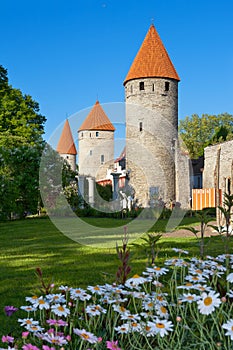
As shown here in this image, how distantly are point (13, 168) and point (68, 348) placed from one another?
17005mm

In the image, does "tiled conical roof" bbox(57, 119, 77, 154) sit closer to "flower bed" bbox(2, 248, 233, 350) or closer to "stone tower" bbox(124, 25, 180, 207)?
"stone tower" bbox(124, 25, 180, 207)

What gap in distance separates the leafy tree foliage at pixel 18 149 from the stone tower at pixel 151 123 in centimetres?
601

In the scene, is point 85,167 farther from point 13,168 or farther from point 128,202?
point 13,168

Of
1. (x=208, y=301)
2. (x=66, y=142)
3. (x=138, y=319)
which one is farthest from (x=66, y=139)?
(x=208, y=301)

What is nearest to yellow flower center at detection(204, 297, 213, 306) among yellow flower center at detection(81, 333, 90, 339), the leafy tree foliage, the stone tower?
yellow flower center at detection(81, 333, 90, 339)

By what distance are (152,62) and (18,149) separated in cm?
1215

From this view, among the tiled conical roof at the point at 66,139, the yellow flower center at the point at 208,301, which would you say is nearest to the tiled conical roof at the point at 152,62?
the tiled conical roof at the point at 66,139

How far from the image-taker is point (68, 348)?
2.23 m

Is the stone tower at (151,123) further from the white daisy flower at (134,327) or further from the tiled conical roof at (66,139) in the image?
the white daisy flower at (134,327)

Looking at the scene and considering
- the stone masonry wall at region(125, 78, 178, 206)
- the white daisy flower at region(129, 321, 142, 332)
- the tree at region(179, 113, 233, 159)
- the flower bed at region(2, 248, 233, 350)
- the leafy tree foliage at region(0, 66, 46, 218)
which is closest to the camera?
the flower bed at region(2, 248, 233, 350)

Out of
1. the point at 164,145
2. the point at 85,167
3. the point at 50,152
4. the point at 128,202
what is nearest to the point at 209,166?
the point at 164,145

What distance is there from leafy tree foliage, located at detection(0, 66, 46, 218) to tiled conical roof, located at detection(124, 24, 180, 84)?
6777 millimetres

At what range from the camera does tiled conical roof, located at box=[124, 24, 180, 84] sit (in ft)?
87.8

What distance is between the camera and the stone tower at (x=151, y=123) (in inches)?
1047
